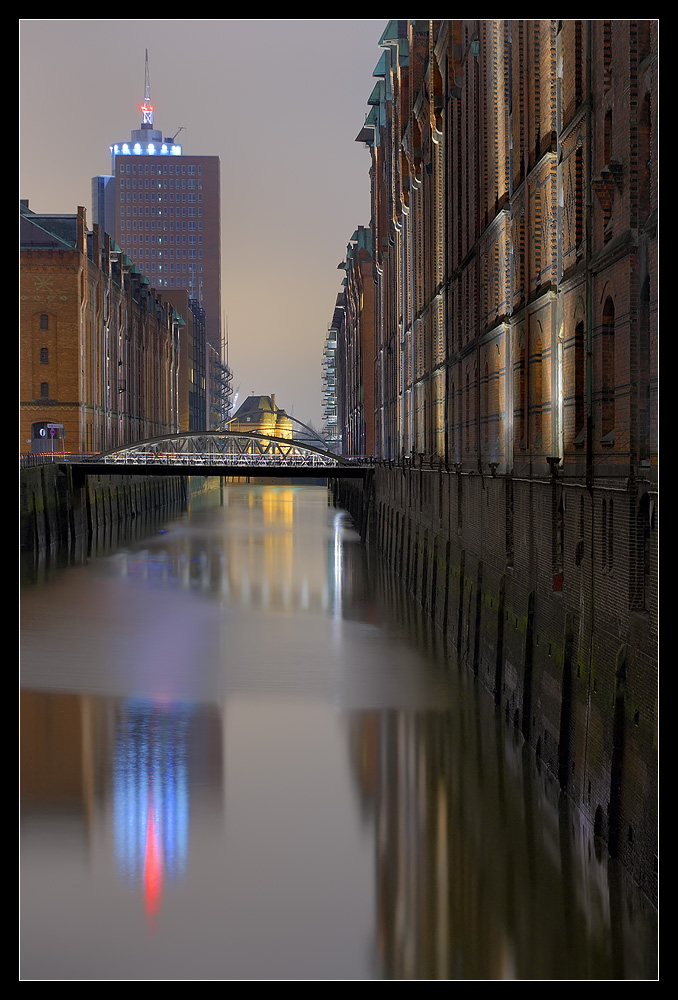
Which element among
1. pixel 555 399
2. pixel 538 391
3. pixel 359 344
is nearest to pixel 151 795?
pixel 555 399

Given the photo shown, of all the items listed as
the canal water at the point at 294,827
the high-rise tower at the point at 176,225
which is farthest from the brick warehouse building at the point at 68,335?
the high-rise tower at the point at 176,225

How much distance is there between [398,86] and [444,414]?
60.8 ft

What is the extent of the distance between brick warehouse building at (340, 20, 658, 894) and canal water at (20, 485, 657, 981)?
2.25 feet

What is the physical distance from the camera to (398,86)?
147 feet

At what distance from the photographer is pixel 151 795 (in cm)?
1442

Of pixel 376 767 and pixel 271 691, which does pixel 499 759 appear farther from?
pixel 271 691

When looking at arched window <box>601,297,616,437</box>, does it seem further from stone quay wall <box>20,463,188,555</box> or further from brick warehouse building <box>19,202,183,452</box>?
brick warehouse building <box>19,202,183,452</box>

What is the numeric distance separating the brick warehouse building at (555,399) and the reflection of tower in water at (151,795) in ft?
13.7

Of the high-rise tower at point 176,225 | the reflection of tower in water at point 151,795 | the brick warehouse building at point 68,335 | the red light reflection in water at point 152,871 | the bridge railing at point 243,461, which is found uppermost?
the high-rise tower at point 176,225

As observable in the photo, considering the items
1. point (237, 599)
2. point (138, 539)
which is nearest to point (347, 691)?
point (237, 599)

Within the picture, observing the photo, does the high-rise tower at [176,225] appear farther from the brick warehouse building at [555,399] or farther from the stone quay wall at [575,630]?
the stone quay wall at [575,630]

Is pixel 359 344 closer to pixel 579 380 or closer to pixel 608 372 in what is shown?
pixel 579 380

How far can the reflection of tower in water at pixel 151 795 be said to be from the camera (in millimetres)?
11992

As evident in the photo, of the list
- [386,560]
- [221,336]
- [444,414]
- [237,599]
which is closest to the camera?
[444,414]
